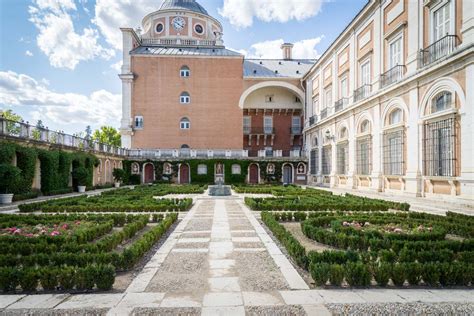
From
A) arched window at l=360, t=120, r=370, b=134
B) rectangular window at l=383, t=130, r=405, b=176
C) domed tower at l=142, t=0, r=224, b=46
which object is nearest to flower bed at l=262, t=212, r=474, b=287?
rectangular window at l=383, t=130, r=405, b=176

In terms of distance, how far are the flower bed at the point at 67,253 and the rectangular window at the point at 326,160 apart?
77.5ft

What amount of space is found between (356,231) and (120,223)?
6.68 m

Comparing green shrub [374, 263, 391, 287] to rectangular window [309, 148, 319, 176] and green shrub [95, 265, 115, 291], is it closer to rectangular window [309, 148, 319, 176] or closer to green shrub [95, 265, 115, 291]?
green shrub [95, 265, 115, 291]

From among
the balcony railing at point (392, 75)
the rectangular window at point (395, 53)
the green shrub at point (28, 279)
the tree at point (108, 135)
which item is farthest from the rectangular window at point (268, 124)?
the tree at point (108, 135)

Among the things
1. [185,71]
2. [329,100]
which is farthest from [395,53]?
[185,71]

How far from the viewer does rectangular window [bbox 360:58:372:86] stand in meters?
23.0

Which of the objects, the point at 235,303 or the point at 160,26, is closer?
Result: the point at 235,303

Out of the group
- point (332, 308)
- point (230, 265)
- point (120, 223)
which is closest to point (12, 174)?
point (120, 223)

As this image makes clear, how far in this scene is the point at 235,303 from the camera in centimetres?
397

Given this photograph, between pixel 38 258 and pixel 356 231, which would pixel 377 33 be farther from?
pixel 38 258

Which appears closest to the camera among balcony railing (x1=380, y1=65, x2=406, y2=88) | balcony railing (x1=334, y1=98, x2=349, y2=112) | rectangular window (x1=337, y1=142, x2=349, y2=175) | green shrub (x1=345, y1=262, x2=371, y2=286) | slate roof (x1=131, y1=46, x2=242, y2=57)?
green shrub (x1=345, y1=262, x2=371, y2=286)

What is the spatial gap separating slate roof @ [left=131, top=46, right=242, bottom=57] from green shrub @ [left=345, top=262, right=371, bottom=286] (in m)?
36.2

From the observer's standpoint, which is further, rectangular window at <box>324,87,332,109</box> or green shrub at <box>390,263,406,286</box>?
rectangular window at <box>324,87,332,109</box>

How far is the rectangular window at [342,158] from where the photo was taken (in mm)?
26281
